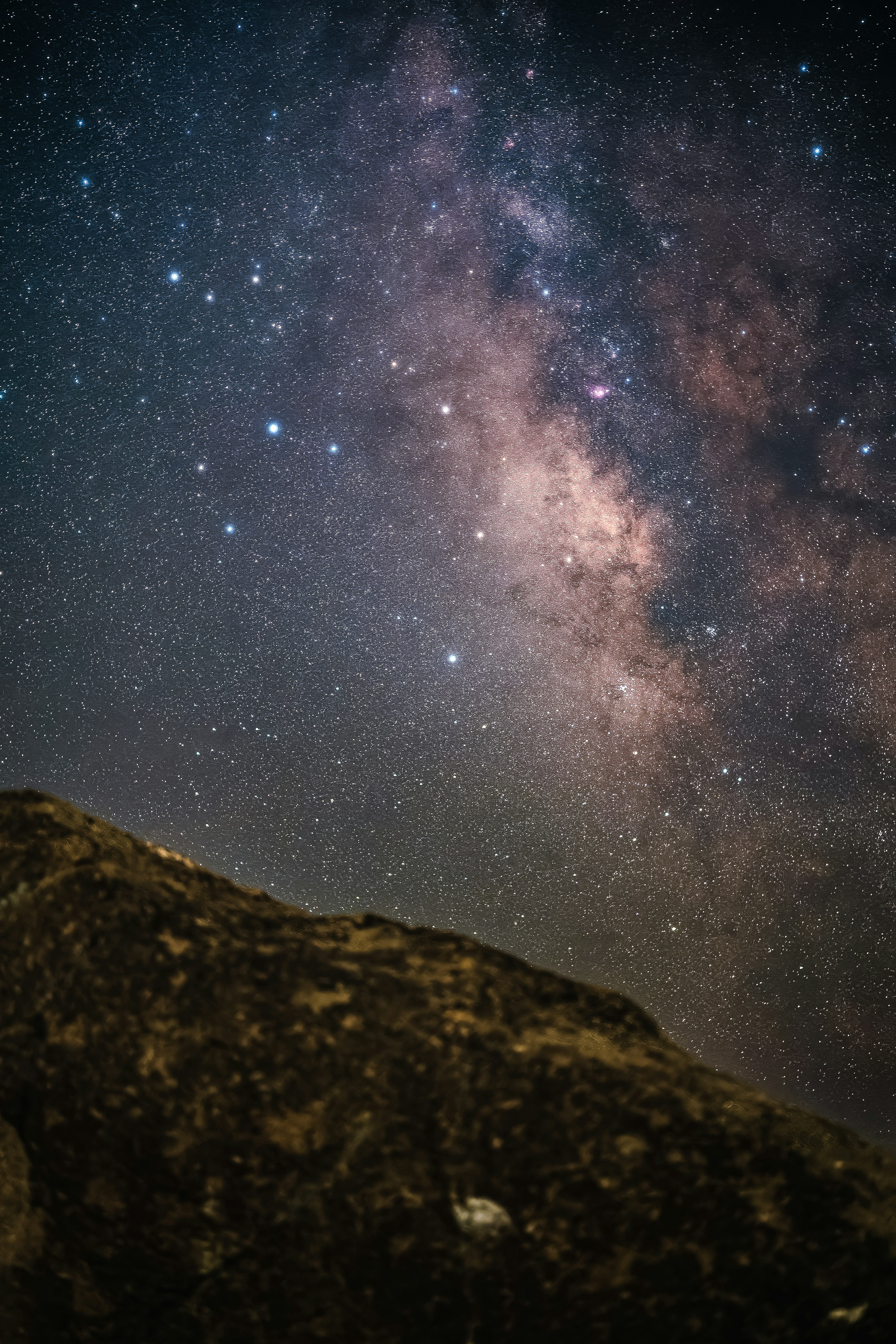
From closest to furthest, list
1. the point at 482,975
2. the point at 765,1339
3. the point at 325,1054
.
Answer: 1. the point at 765,1339
2. the point at 325,1054
3. the point at 482,975

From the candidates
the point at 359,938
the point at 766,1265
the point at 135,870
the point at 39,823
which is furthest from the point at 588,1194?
the point at 39,823

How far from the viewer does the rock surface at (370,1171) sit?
2.45 metres

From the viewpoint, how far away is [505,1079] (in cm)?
255

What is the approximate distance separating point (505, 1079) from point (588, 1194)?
38 cm

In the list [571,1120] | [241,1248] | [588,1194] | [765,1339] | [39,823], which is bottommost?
[241,1248]

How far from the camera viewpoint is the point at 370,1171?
2.50 m

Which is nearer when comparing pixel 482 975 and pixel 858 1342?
pixel 858 1342

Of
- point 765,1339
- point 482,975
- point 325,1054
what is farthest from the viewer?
point 482,975

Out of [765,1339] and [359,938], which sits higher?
[359,938]

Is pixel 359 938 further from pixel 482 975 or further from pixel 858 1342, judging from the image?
pixel 858 1342

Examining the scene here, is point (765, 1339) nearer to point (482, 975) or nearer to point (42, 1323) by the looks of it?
point (482, 975)

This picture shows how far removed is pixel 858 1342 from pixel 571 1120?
101 cm

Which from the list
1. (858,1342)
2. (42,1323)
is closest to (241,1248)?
→ (42,1323)

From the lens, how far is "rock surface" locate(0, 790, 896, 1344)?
2449 millimetres
